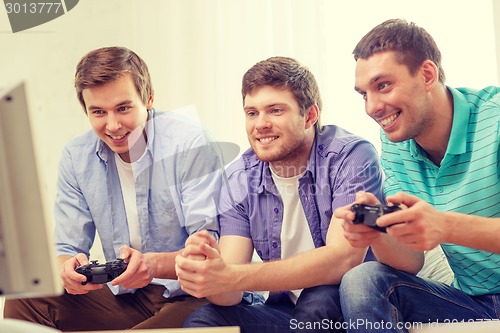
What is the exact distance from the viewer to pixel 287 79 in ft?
6.59

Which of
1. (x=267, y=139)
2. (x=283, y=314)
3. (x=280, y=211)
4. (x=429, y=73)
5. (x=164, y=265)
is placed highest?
(x=429, y=73)

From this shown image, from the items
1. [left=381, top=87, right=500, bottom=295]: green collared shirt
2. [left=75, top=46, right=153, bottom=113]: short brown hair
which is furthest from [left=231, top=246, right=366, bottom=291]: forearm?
[left=75, top=46, right=153, bottom=113]: short brown hair

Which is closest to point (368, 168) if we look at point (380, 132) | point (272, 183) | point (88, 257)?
point (380, 132)

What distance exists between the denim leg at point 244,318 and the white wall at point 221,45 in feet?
1.71

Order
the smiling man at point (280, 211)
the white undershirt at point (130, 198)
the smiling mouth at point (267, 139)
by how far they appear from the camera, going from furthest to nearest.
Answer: the white undershirt at point (130, 198) → the smiling mouth at point (267, 139) → the smiling man at point (280, 211)

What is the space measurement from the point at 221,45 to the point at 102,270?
2.47 feet

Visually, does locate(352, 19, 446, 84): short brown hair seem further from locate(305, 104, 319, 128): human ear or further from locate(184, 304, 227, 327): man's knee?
locate(184, 304, 227, 327): man's knee

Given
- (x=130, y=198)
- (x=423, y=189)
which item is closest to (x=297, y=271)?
(x=423, y=189)

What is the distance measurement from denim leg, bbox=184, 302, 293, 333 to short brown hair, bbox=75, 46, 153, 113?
26.7 inches

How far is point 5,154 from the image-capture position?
90 cm

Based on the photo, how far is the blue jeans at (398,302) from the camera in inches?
60.6

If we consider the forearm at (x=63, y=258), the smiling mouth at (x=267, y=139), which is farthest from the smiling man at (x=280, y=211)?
the forearm at (x=63, y=258)

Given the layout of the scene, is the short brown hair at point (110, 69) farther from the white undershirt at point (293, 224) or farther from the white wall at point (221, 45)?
the white undershirt at point (293, 224)

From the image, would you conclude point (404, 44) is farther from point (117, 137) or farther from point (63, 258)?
point (63, 258)
